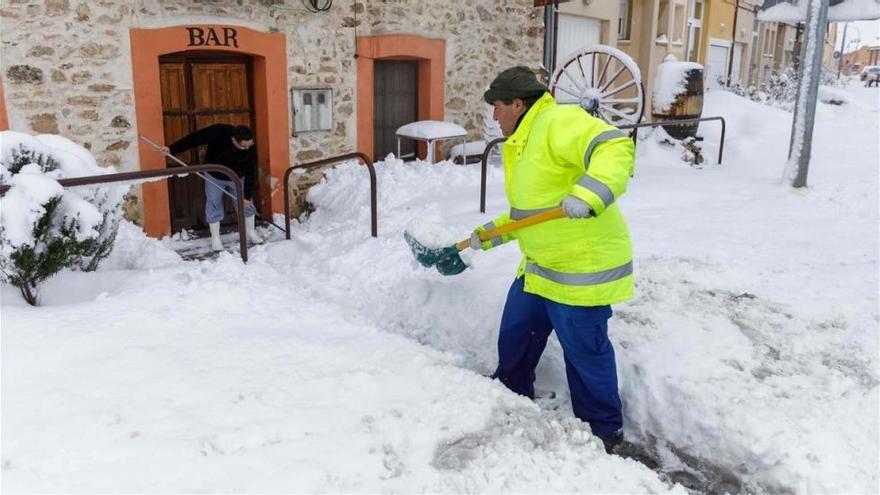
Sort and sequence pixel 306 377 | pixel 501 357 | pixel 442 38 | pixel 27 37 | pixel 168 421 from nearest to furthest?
pixel 168 421
pixel 306 377
pixel 501 357
pixel 27 37
pixel 442 38

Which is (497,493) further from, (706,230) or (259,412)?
(706,230)

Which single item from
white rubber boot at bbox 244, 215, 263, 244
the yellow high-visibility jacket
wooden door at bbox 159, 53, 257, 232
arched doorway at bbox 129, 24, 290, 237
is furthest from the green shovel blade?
wooden door at bbox 159, 53, 257, 232

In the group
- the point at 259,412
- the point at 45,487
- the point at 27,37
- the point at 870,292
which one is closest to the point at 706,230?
the point at 870,292

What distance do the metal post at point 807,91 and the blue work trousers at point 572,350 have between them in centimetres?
578

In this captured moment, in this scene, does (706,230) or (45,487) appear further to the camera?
(706,230)

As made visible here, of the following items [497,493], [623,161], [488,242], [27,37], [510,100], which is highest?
[27,37]

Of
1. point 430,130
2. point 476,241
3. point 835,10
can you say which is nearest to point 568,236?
point 476,241

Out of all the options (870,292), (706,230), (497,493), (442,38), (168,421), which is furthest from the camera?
(442,38)

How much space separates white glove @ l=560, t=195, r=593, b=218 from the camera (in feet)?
9.30

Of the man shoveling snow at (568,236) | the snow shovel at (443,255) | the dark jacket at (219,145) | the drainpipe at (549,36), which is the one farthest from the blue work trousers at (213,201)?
the drainpipe at (549,36)

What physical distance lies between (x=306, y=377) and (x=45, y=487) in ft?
3.77

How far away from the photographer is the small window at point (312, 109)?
24.6ft

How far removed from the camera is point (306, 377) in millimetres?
3250

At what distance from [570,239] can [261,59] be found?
4984 mm
